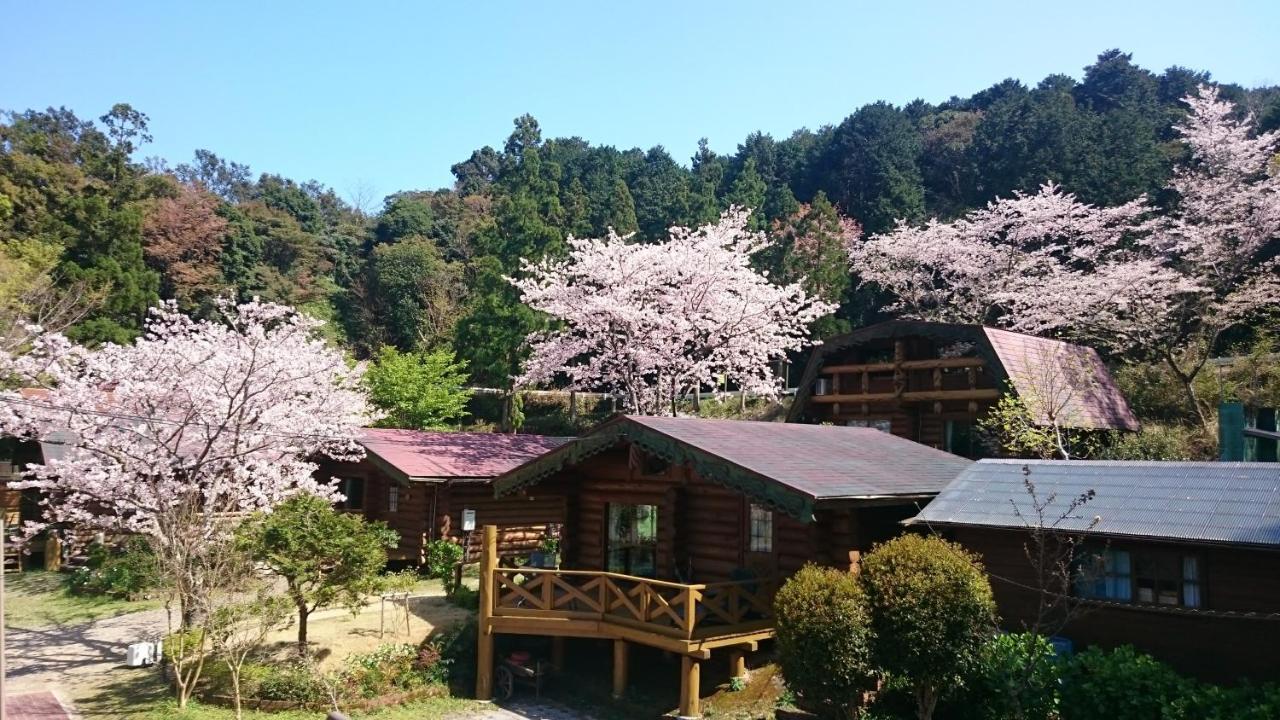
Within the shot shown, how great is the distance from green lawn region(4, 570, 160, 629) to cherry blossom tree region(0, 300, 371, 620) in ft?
6.80

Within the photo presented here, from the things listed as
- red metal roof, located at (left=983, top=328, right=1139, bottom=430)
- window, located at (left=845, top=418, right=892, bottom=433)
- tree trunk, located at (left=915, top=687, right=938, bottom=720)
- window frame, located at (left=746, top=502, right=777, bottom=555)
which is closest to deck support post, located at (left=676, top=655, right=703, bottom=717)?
window frame, located at (left=746, top=502, right=777, bottom=555)

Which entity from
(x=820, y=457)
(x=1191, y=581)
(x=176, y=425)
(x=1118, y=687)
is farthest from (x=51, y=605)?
(x=1191, y=581)

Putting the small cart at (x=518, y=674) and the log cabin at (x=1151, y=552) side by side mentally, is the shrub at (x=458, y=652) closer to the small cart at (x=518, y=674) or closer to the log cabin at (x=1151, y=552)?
the small cart at (x=518, y=674)

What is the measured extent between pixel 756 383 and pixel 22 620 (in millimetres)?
19833

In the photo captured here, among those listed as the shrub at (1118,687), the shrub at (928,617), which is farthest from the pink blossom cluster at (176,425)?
the shrub at (1118,687)

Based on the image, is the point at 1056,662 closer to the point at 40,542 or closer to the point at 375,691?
the point at 375,691

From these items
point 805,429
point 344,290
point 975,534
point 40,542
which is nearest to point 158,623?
point 40,542

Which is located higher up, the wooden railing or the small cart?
the wooden railing

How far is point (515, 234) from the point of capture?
1491 inches

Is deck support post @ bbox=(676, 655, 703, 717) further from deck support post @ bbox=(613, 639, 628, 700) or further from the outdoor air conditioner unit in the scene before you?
the outdoor air conditioner unit

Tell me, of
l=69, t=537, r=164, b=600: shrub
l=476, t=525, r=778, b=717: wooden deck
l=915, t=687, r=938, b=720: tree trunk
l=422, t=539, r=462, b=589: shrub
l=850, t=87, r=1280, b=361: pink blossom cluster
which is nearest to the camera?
l=915, t=687, r=938, b=720: tree trunk

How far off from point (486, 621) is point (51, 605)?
12.6m

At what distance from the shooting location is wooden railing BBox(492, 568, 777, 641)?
45.1ft

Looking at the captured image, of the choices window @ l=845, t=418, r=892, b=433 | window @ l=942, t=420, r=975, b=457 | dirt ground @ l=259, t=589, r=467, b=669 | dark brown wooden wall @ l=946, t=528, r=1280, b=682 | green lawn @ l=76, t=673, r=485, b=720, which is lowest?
green lawn @ l=76, t=673, r=485, b=720
